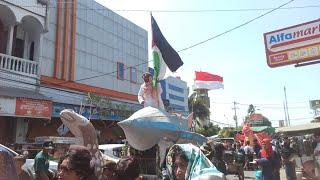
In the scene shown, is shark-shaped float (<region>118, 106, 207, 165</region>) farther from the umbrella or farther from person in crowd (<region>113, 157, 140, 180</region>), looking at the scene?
person in crowd (<region>113, 157, 140, 180</region>)

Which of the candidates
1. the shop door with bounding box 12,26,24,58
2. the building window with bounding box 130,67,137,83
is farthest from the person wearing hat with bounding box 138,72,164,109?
the building window with bounding box 130,67,137,83

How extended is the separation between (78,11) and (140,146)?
21.8 meters

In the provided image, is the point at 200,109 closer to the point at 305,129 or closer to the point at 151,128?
the point at 305,129

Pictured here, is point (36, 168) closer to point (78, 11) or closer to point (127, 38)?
point (78, 11)

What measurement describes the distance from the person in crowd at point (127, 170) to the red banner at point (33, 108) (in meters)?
15.1

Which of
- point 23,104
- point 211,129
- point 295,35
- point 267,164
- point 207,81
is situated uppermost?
point 207,81

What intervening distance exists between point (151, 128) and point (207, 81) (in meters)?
36.5

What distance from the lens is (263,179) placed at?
377 inches

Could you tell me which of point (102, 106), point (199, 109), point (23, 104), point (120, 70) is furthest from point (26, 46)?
point (199, 109)

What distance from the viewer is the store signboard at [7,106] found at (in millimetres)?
17531

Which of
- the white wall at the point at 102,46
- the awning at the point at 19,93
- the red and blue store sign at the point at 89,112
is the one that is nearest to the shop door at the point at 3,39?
the awning at the point at 19,93

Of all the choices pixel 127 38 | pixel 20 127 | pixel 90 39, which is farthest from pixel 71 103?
pixel 127 38

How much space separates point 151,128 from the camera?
7625 millimetres

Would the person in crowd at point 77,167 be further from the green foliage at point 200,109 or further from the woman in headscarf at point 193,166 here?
the green foliage at point 200,109
